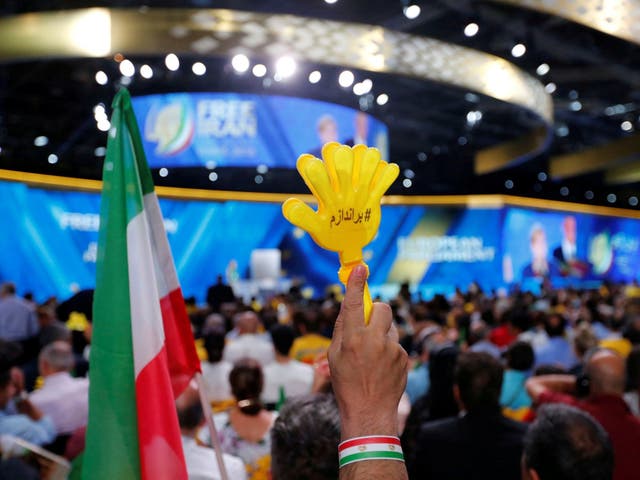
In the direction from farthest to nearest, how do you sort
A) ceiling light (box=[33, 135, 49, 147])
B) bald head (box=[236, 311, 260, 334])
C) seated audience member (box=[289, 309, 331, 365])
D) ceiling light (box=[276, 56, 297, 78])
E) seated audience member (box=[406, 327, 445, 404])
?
ceiling light (box=[33, 135, 49, 147]) → ceiling light (box=[276, 56, 297, 78]) → bald head (box=[236, 311, 260, 334]) → seated audience member (box=[289, 309, 331, 365]) → seated audience member (box=[406, 327, 445, 404])

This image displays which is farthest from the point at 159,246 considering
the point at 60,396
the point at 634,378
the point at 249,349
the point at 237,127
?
the point at 237,127

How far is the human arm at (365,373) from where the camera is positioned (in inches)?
38.8

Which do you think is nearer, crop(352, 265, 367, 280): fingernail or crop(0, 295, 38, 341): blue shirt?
crop(352, 265, 367, 280): fingernail

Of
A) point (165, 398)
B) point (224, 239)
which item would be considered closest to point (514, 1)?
point (165, 398)

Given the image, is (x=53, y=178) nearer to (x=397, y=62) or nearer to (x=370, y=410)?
(x=397, y=62)

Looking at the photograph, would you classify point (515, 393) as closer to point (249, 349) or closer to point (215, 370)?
point (215, 370)

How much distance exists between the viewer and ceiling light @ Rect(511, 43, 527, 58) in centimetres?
931

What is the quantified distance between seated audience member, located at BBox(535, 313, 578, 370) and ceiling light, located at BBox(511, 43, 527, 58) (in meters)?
4.87

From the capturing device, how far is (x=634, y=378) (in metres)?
3.53

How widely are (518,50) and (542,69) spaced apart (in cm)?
145

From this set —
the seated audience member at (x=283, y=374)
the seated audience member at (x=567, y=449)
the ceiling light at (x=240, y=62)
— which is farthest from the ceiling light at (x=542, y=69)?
the seated audience member at (x=567, y=449)

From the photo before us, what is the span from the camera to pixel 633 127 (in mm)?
14961

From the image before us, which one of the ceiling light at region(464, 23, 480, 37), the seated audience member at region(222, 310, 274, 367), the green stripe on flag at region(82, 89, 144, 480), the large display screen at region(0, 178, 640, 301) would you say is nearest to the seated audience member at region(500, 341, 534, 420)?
the seated audience member at region(222, 310, 274, 367)

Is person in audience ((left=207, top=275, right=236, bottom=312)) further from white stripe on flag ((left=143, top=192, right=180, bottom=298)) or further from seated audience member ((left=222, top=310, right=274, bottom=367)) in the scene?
white stripe on flag ((left=143, top=192, right=180, bottom=298))
